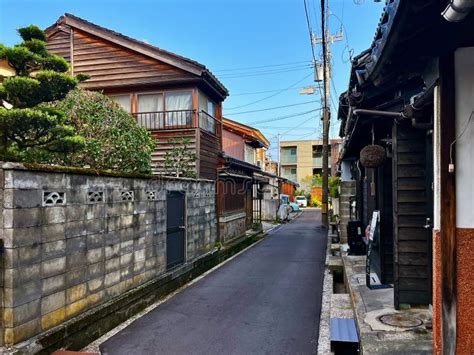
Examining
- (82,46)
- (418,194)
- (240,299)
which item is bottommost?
(240,299)

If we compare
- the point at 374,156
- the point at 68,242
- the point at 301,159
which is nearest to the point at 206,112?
the point at 374,156

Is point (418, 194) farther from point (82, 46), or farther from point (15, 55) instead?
point (82, 46)

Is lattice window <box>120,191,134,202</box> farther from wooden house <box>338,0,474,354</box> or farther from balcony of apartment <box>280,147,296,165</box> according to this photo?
balcony of apartment <box>280,147,296,165</box>

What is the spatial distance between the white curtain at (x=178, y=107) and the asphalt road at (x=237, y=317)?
5.21 metres

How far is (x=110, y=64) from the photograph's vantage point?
14.0 meters

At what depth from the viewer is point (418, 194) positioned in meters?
5.56

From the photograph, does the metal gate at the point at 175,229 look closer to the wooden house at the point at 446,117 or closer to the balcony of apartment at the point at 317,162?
the wooden house at the point at 446,117

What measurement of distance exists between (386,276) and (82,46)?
12926mm

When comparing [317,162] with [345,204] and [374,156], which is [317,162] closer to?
[345,204]

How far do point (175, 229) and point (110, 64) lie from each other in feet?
25.9

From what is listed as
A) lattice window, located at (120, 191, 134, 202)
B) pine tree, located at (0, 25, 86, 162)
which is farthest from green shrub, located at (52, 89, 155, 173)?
lattice window, located at (120, 191, 134, 202)

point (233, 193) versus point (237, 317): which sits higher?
point (233, 193)

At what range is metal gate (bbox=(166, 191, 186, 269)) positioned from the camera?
28.2 feet

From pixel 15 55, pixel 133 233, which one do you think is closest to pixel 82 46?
pixel 15 55
